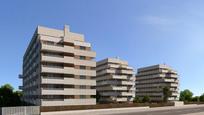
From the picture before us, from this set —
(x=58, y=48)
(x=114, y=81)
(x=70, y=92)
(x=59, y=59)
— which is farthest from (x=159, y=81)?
(x=58, y=48)

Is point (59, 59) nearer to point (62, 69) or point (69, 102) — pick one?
point (62, 69)

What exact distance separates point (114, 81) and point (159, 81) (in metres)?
32.6

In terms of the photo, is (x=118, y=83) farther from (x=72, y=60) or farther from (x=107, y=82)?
(x=72, y=60)

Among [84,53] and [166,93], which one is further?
[166,93]

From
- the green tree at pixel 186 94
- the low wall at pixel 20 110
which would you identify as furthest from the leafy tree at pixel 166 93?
the low wall at pixel 20 110

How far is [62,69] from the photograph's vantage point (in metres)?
65.6

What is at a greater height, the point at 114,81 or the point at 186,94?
the point at 114,81

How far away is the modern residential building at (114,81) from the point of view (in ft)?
344

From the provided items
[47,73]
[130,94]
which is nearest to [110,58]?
[130,94]

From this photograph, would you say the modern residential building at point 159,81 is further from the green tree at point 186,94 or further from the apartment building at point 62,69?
the apartment building at point 62,69

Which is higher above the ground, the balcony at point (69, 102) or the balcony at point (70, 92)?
the balcony at point (70, 92)

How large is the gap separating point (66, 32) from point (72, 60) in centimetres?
810

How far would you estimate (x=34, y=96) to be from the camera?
69.2 metres

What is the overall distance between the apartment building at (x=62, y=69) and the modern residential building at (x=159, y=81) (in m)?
64.7
